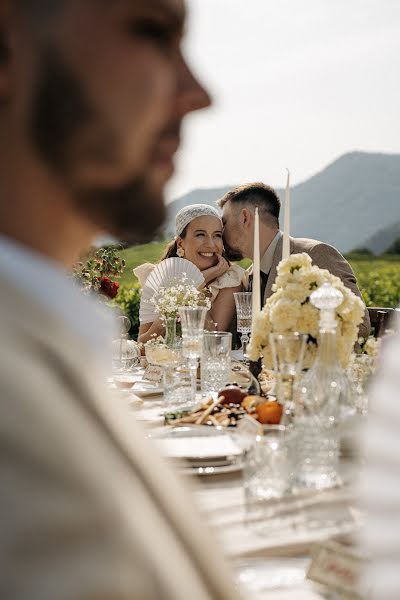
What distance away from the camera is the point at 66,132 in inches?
20.0

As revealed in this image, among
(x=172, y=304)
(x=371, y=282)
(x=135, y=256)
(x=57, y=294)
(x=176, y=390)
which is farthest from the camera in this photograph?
(x=371, y=282)

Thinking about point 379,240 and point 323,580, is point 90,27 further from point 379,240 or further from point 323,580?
point 379,240

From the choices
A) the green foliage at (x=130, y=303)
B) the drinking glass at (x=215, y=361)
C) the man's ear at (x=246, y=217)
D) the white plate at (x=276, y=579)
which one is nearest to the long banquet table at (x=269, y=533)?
the white plate at (x=276, y=579)

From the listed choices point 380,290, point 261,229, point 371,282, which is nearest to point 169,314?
point 261,229

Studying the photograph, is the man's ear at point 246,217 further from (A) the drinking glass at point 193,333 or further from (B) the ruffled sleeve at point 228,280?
(A) the drinking glass at point 193,333

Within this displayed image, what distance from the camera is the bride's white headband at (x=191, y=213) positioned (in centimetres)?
460

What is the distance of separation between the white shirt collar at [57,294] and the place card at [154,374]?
2498 millimetres

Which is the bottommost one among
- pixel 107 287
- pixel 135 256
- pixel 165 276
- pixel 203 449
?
pixel 203 449

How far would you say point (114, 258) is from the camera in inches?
156

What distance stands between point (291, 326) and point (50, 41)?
1.77 m

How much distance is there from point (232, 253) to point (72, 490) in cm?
446

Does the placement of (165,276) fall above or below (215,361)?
above

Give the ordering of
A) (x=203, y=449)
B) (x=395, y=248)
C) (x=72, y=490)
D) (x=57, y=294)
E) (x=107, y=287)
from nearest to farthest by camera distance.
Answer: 1. (x=72, y=490)
2. (x=57, y=294)
3. (x=203, y=449)
4. (x=107, y=287)
5. (x=395, y=248)

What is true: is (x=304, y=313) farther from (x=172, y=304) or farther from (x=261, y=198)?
(x=261, y=198)
